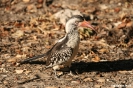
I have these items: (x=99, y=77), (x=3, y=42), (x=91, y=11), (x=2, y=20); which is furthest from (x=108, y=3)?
(x=99, y=77)

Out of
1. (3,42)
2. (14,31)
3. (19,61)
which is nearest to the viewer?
(19,61)

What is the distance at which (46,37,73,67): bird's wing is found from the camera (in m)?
7.04

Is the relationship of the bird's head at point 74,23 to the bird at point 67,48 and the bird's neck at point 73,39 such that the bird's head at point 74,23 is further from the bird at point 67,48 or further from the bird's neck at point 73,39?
the bird's neck at point 73,39

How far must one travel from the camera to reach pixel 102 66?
7.84m

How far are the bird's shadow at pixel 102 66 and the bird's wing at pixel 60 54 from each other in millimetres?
606

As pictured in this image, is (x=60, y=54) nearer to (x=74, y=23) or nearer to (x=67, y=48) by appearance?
(x=67, y=48)

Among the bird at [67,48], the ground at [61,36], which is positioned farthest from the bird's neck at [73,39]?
the ground at [61,36]

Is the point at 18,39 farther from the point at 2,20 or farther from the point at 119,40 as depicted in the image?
the point at 119,40

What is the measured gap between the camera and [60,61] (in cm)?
710

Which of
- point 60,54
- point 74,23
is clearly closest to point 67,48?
point 60,54

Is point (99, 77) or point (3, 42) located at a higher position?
point (3, 42)

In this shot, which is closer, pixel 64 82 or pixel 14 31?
pixel 64 82

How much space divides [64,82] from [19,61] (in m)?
1.33

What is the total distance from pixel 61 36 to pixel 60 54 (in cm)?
244
